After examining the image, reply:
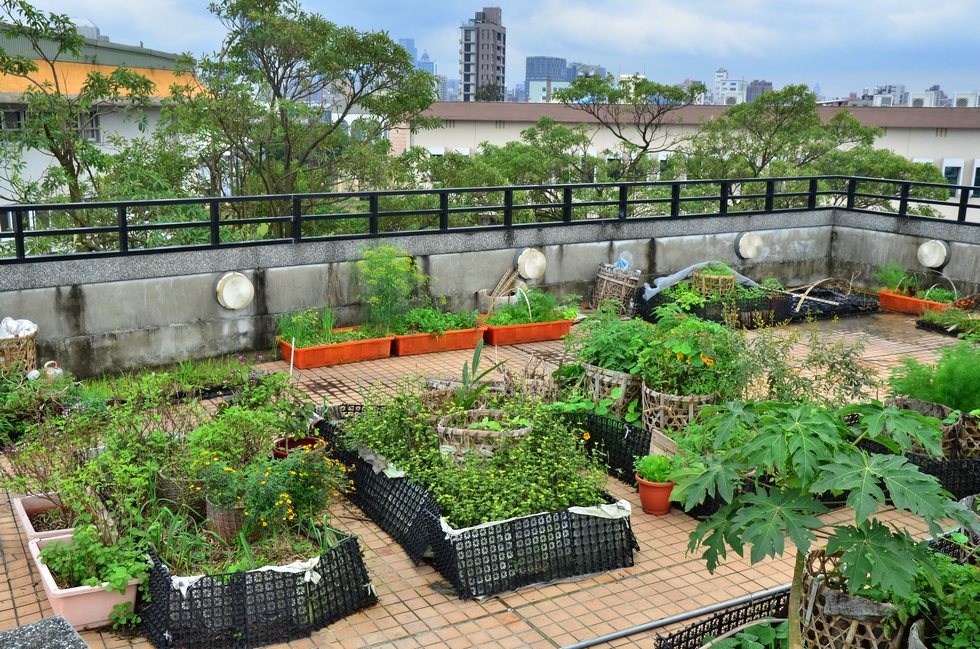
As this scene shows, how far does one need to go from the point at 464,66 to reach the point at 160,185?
151846mm

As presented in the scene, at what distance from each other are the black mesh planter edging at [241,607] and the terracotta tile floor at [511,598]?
0.38ft

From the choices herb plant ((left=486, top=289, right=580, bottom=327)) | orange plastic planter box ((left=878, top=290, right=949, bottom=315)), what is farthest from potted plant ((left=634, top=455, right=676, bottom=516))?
orange plastic planter box ((left=878, top=290, right=949, bottom=315))

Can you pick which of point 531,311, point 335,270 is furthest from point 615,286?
point 335,270

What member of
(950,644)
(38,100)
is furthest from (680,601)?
(38,100)

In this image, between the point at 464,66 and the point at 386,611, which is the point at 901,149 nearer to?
Answer: the point at 386,611

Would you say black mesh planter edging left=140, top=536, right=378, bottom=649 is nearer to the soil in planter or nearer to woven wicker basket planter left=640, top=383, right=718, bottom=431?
the soil in planter

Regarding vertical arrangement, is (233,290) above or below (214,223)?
below

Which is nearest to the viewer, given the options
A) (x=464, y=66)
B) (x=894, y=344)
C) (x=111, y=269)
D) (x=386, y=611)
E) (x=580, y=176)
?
(x=386, y=611)

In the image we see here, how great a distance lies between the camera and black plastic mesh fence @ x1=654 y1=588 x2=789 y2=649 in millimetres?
5109

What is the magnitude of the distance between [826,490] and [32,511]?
5.31 metres

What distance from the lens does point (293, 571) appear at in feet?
18.4

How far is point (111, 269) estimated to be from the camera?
10.4 metres

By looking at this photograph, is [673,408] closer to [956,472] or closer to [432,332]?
[956,472]

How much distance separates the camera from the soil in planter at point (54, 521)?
641 cm
